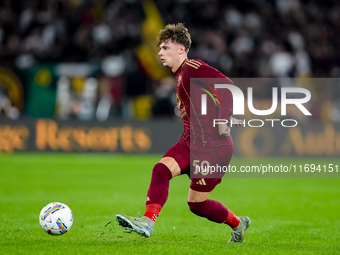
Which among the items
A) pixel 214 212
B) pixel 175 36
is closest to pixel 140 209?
pixel 214 212

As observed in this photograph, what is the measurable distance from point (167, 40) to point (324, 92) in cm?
1138

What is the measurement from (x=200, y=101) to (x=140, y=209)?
3308 millimetres

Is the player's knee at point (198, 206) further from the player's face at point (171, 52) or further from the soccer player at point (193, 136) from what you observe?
the player's face at point (171, 52)

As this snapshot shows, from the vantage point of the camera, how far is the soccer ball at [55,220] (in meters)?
5.53

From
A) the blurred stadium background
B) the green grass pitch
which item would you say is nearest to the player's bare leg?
the green grass pitch

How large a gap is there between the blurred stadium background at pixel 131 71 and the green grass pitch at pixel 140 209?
34.5 inches

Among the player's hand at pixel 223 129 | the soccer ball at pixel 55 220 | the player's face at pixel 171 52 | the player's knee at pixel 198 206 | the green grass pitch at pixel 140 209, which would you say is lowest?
the green grass pitch at pixel 140 209

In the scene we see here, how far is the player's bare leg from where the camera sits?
222 inches

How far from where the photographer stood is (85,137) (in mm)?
16516

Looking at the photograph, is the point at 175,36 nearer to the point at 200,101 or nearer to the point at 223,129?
the point at 200,101

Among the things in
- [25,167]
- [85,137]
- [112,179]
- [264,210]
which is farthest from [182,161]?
[85,137]

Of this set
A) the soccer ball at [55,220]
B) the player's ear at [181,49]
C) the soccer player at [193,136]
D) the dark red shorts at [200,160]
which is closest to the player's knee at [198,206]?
the soccer player at [193,136]

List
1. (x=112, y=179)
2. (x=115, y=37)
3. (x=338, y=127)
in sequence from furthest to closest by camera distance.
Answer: (x=115, y=37) → (x=338, y=127) → (x=112, y=179)

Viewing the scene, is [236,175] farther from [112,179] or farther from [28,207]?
[28,207]
